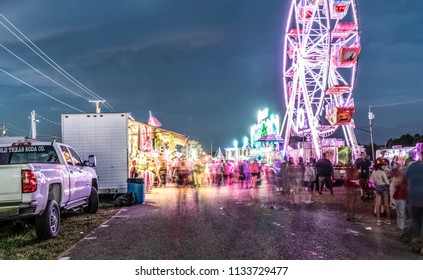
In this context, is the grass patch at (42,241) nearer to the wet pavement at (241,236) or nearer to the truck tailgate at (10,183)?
the wet pavement at (241,236)

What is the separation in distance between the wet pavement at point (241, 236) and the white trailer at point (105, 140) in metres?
1.99

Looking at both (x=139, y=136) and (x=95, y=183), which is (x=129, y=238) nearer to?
(x=95, y=183)

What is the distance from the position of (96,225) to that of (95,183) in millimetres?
2980

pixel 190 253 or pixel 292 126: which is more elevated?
pixel 292 126

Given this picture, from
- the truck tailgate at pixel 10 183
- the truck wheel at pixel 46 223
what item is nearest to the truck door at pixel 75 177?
the truck wheel at pixel 46 223

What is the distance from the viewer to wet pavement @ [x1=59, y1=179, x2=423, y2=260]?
6730mm

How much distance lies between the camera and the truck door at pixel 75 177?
9.99m

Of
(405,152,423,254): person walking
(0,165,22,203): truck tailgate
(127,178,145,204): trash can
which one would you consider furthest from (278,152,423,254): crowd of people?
(0,165,22,203): truck tailgate

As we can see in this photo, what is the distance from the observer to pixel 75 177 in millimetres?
10289

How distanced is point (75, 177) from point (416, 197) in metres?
6.76

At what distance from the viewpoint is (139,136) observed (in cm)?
2066

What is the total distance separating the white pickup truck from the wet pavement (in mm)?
787

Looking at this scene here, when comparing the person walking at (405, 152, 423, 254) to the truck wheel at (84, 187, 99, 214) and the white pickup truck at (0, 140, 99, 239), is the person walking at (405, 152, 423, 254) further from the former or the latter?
the truck wheel at (84, 187, 99, 214)
